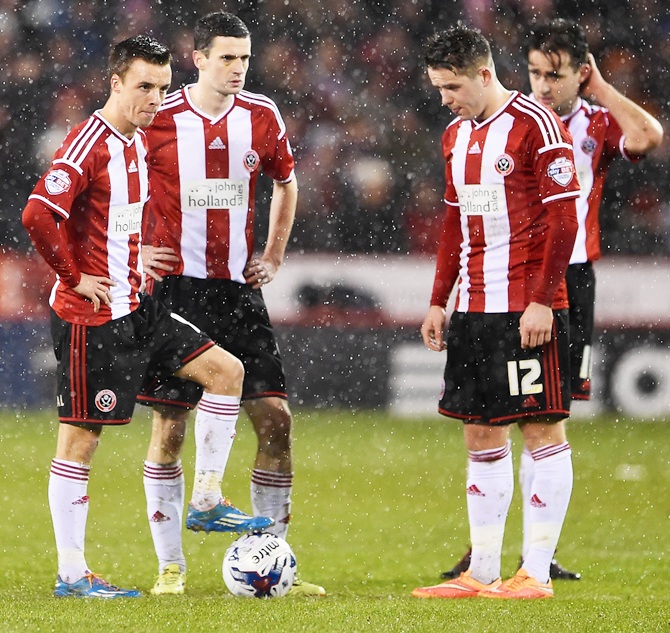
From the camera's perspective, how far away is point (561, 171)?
494 centimetres

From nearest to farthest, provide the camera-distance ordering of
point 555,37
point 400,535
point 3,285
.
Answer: point 555,37 → point 400,535 → point 3,285

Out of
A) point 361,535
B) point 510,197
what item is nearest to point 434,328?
point 510,197

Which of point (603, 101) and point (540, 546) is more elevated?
point (603, 101)

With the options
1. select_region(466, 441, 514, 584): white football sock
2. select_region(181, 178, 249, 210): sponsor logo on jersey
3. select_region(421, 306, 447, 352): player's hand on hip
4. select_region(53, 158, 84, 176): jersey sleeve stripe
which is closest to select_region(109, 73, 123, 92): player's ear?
select_region(53, 158, 84, 176): jersey sleeve stripe

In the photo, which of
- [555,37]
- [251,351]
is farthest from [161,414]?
[555,37]

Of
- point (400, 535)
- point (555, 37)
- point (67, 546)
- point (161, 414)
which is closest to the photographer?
point (67, 546)

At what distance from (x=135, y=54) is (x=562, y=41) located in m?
1.85

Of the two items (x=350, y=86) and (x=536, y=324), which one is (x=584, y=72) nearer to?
(x=536, y=324)

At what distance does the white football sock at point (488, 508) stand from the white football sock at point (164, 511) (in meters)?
1.15

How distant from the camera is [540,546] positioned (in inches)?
200

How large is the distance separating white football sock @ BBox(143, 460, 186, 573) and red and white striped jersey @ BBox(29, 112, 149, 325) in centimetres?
72

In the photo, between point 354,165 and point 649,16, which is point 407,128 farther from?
point 649,16

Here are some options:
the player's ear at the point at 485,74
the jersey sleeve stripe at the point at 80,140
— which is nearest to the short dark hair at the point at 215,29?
the jersey sleeve stripe at the point at 80,140

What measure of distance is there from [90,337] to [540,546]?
1838mm
